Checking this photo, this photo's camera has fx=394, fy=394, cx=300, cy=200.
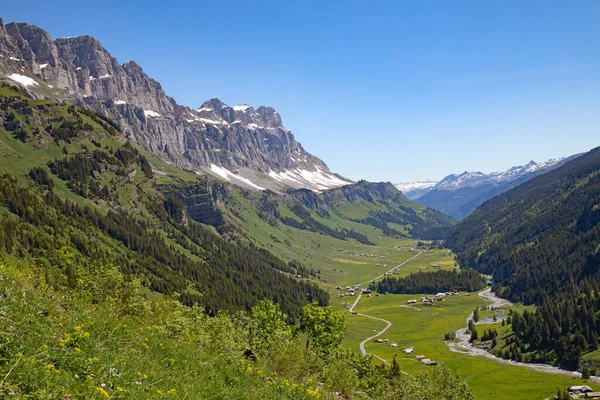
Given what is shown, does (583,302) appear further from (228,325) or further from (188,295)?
(228,325)

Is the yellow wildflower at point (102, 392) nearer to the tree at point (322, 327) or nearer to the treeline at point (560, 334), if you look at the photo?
the tree at point (322, 327)

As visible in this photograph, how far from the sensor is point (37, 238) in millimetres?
137250

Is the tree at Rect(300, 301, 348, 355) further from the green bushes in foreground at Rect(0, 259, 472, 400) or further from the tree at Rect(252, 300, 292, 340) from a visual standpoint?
the green bushes in foreground at Rect(0, 259, 472, 400)

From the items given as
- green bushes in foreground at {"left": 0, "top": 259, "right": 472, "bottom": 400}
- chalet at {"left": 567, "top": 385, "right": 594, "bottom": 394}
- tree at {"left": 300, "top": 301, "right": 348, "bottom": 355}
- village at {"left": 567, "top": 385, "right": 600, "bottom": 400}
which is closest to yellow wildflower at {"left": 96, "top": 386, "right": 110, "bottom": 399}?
green bushes in foreground at {"left": 0, "top": 259, "right": 472, "bottom": 400}

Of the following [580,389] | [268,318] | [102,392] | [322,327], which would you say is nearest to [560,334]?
[580,389]

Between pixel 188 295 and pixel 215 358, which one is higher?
pixel 215 358

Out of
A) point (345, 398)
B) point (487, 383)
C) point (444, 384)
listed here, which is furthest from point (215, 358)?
point (487, 383)

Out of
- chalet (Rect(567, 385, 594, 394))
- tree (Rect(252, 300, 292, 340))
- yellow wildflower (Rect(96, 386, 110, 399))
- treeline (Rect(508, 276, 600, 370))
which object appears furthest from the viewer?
treeline (Rect(508, 276, 600, 370))

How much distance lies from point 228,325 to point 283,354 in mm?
19306

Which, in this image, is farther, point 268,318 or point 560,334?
point 560,334

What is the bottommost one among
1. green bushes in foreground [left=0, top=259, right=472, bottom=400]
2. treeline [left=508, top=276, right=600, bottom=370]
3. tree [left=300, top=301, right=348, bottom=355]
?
treeline [left=508, top=276, right=600, bottom=370]

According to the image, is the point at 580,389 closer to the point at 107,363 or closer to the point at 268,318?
the point at 268,318

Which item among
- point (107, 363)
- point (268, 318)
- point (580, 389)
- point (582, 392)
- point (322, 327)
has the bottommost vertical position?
point (582, 392)

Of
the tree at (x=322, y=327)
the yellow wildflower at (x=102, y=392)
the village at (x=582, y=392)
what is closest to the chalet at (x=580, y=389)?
the village at (x=582, y=392)
